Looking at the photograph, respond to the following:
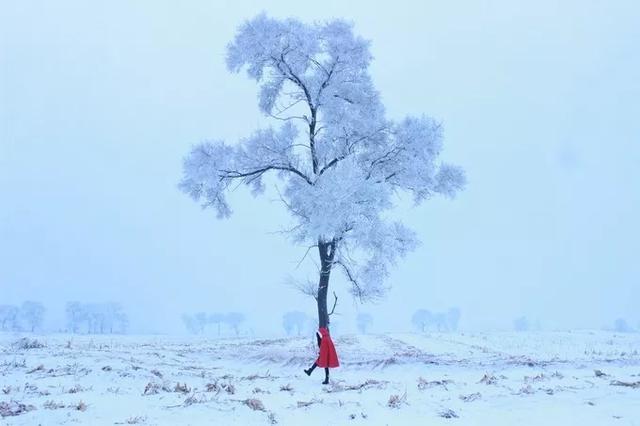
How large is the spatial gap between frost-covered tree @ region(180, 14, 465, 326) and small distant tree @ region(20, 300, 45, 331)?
161 m

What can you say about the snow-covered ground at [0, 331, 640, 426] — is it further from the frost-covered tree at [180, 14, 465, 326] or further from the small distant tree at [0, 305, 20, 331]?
the small distant tree at [0, 305, 20, 331]

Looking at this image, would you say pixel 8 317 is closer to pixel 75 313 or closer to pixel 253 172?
pixel 75 313

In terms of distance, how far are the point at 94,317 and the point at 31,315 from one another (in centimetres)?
2020

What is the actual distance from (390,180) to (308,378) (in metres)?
8.77

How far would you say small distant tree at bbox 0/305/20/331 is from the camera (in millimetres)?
154775

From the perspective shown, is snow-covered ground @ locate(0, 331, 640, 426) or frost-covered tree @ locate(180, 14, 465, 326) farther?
frost-covered tree @ locate(180, 14, 465, 326)

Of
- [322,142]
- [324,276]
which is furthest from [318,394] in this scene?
[322,142]

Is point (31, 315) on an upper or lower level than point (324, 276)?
lower

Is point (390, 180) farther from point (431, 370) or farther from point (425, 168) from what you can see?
point (431, 370)

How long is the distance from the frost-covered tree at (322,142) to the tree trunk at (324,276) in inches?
1.5

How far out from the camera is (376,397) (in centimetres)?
1238

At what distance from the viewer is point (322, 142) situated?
22.1 meters

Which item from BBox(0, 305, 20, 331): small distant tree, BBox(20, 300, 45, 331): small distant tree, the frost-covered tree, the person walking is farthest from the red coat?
BBox(20, 300, 45, 331): small distant tree

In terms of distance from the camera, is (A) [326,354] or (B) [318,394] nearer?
(B) [318,394]
